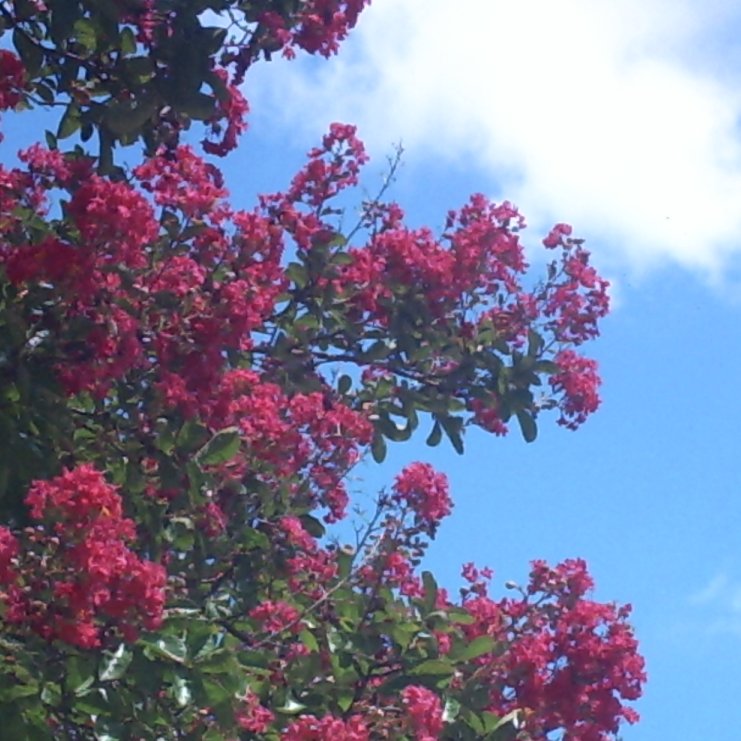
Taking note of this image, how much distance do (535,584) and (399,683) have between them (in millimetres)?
1362

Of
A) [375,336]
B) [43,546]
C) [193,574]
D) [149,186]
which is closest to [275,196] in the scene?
[375,336]

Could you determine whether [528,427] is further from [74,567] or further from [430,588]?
[74,567]

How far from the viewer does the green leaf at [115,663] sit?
4.87 m

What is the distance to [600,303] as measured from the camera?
283 inches

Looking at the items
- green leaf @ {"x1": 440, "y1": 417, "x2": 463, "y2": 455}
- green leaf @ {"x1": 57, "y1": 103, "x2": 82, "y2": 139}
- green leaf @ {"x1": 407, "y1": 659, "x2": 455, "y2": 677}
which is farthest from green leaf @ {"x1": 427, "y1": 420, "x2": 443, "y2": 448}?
green leaf @ {"x1": 57, "y1": 103, "x2": 82, "y2": 139}

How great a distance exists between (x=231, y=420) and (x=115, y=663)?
3.47ft

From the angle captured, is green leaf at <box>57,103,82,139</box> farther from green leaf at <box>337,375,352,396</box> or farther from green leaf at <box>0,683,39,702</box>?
green leaf at <box>0,683,39,702</box>

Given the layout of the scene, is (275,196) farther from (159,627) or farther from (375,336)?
(159,627)

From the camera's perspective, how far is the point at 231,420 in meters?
5.66

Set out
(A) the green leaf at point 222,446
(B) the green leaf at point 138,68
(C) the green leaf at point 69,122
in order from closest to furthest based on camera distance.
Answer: (B) the green leaf at point 138,68, (A) the green leaf at point 222,446, (C) the green leaf at point 69,122

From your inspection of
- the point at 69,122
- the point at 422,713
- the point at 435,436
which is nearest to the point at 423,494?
the point at 435,436

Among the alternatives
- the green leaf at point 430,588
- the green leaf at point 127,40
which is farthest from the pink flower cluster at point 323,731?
the green leaf at point 127,40

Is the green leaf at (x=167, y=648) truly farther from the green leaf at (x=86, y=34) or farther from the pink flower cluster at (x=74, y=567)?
the green leaf at (x=86, y=34)

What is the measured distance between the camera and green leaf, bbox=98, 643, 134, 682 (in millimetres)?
4867
